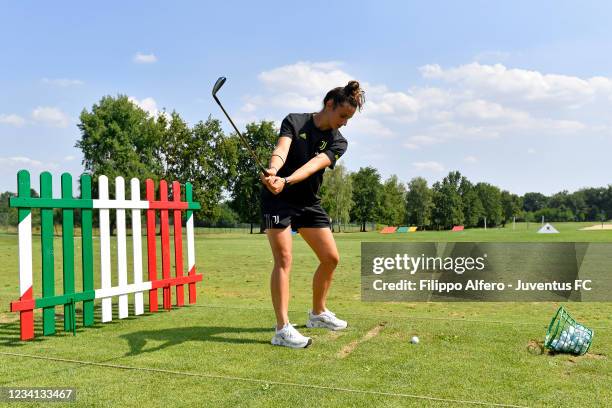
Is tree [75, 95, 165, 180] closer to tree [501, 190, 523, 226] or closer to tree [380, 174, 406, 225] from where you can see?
tree [380, 174, 406, 225]

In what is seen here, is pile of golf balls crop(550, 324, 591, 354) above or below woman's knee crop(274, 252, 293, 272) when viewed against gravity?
below

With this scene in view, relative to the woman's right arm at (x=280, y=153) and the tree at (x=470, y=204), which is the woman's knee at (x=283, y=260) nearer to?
the woman's right arm at (x=280, y=153)

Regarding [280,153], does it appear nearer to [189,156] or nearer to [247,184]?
[189,156]

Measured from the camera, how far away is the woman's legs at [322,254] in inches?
221

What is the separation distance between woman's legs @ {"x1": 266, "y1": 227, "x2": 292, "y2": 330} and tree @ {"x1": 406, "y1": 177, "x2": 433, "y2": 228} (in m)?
110

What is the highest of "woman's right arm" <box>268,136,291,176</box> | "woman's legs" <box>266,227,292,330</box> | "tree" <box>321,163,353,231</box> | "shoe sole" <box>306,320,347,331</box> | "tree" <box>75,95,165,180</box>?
"tree" <box>75,95,165,180</box>

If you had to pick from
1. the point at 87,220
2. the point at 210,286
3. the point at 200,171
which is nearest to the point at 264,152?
the point at 200,171

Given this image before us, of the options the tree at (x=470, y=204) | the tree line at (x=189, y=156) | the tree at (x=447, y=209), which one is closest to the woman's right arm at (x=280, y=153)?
the tree line at (x=189, y=156)

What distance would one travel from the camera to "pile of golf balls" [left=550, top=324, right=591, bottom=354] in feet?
15.5

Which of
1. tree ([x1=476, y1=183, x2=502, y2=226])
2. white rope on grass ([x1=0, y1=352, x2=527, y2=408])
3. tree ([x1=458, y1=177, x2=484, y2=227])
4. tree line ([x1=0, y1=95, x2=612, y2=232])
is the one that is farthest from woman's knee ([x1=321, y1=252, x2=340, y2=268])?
tree ([x1=476, y1=183, x2=502, y2=226])

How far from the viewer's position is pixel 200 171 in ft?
191

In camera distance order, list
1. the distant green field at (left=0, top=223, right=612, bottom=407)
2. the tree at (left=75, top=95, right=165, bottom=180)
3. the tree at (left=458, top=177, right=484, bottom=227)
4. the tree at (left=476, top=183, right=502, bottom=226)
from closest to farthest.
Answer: the distant green field at (left=0, top=223, right=612, bottom=407) → the tree at (left=75, top=95, right=165, bottom=180) → the tree at (left=458, top=177, right=484, bottom=227) → the tree at (left=476, top=183, right=502, bottom=226)

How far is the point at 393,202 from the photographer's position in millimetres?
102312

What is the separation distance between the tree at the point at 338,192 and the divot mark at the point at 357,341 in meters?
65.2
